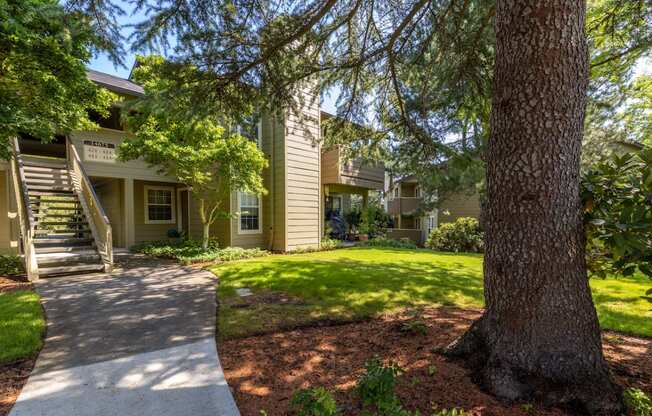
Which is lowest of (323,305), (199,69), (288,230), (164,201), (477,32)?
(323,305)

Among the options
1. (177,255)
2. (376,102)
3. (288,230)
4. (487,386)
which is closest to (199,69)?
(376,102)

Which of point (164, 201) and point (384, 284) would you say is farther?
point (164, 201)

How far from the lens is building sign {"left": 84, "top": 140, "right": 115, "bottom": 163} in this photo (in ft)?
31.8

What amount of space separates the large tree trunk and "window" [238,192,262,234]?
9449 millimetres

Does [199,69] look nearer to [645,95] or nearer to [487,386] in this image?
[487,386]

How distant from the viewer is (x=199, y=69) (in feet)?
14.8

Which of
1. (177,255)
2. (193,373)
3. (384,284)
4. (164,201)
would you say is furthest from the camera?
(164,201)

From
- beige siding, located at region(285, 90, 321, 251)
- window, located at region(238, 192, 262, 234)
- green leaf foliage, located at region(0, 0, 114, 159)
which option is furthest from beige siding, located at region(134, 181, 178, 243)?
green leaf foliage, located at region(0, 0, 114, 159)

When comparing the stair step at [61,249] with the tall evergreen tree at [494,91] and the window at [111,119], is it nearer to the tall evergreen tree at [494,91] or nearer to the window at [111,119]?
the tall evergreen tree at [494,91]

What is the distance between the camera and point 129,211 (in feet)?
34.7

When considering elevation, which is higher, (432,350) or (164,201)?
(164,201)

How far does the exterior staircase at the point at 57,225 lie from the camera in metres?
6.96

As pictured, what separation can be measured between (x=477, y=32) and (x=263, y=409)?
211 inches

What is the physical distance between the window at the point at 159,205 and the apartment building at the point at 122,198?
4 centimetres
